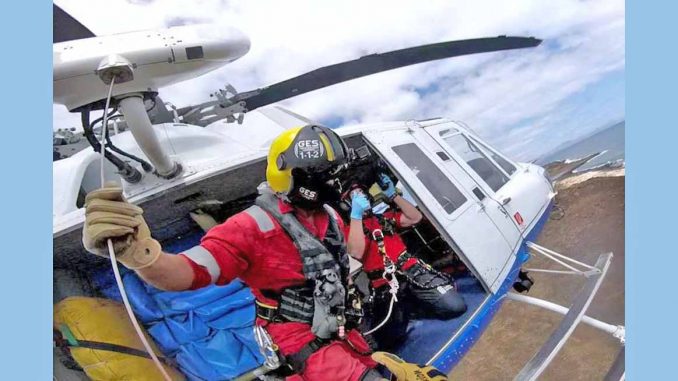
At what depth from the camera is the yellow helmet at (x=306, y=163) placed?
1.15 m

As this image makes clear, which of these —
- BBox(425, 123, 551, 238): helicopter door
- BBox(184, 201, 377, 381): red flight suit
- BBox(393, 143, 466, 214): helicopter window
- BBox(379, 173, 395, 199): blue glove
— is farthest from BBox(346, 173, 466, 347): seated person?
BBox(184, 201, 377, 381): red flight suit

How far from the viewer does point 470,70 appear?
1.75 metres

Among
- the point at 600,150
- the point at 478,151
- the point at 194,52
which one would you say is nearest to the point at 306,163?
the point at 194,52

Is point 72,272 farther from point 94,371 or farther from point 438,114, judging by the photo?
point 438,114

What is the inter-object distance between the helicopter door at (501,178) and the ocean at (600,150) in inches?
5.8

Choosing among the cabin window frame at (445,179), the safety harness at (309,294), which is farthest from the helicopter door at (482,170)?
the safety harness at (309,294)

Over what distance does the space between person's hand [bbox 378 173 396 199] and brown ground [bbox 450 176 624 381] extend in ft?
2.32

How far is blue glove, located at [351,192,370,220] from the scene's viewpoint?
150cm

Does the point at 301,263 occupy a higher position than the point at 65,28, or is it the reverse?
the point at 65,28

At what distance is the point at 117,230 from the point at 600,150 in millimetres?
2040

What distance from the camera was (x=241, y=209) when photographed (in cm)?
165

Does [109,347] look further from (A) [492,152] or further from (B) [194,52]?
(A) [492,152]

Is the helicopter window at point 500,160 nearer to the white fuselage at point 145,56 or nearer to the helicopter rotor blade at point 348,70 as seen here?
the helicopter rotor blade at point 348,70

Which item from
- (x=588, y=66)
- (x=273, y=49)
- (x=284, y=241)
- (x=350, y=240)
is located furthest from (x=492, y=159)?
(x=284, y=241)
